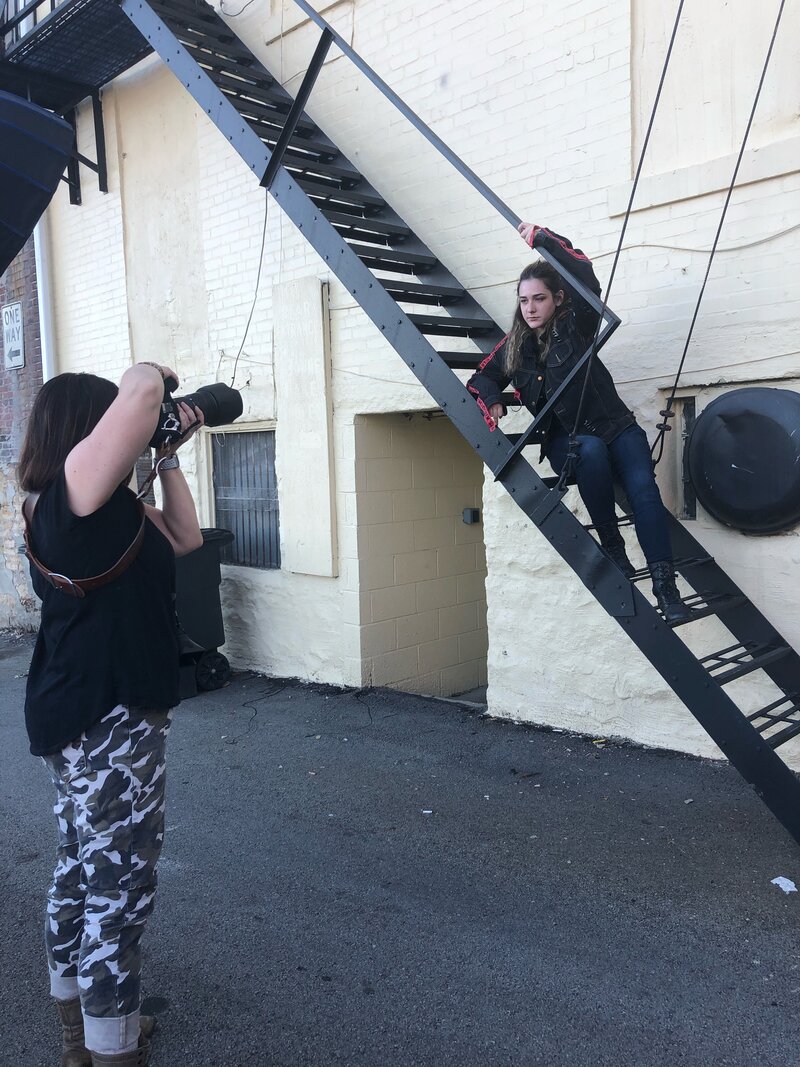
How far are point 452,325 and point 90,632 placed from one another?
116 inches

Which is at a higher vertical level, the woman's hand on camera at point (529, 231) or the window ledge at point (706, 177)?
the window ledge at point (706, 177)

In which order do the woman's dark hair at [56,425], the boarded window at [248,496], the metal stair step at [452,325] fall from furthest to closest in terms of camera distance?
the boarded window at [248,496] < the metal stair step at [452,325] < the woman's dark hair at [56,425]

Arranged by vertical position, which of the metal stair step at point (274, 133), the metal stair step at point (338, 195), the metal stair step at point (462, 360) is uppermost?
the metal stair step at point (274, 133)

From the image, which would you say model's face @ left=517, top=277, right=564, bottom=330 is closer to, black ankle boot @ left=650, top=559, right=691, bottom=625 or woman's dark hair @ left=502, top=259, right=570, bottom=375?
woman's dark hair @ left=502, top=259, right=570, bottom=375

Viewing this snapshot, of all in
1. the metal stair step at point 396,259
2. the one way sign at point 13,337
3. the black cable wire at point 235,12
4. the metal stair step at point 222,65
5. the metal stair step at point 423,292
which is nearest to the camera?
the metal stair step at point 423,292

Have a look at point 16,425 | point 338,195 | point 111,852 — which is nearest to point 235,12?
point 338,195

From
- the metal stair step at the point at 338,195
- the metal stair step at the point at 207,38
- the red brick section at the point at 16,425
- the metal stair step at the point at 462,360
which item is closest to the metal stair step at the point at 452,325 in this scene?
the metal stair step at the point at 462,360

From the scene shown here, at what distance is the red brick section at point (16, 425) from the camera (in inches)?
355

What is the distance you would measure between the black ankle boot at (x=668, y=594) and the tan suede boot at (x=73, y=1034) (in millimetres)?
2448

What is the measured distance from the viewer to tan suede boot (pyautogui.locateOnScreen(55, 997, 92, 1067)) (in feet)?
8.39

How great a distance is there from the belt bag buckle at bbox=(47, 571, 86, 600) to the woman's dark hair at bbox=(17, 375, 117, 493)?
26 centimetres

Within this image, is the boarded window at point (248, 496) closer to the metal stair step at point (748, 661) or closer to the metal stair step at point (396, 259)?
the metal stair step at point (396, 259)

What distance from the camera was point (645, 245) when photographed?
4676mm

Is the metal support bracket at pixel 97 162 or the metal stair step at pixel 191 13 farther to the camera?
the metal support bracket at pixel 97 162
